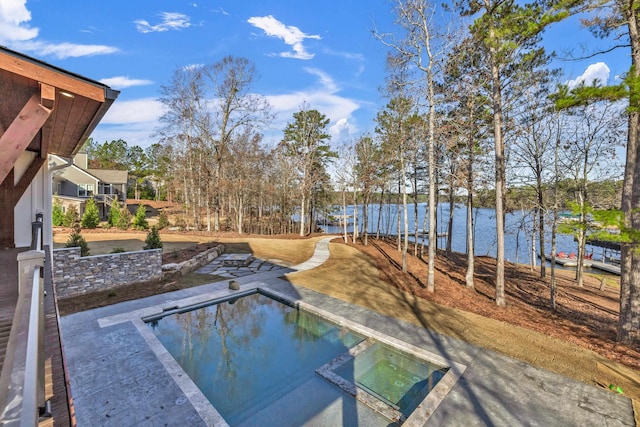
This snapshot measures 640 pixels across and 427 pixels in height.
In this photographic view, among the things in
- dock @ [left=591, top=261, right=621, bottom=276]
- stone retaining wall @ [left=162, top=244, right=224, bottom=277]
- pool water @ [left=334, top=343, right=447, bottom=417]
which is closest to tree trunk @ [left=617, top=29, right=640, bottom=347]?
pool water @ [left=334, top=343, right=447, bottom=417]

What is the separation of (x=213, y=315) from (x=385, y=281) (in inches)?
262

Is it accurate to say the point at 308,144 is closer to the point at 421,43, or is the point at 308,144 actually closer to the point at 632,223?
the point at 421,43

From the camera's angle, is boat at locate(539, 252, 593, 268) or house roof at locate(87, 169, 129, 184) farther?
→ house roof at locate(87, 169, 129, 184)

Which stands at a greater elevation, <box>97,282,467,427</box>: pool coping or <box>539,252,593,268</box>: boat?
<box>97,282,467,427</box>: pool coping

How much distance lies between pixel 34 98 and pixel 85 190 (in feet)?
103

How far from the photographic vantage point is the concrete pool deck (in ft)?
14.1

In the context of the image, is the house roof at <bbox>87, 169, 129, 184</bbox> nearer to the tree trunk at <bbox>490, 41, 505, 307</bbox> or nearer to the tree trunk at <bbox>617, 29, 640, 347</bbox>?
the tree trunk at <bbox>490, 41, 505, 307</bbox>

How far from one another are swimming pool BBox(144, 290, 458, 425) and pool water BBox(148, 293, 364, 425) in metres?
0.02

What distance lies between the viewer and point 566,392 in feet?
16.4

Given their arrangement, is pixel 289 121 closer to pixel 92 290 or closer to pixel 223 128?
pixel 223 128

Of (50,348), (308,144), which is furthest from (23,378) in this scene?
(308,144)

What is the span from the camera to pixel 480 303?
29.6 feet

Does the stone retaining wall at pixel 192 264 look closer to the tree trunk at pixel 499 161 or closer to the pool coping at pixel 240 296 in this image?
the pool coping at pixel 240 296

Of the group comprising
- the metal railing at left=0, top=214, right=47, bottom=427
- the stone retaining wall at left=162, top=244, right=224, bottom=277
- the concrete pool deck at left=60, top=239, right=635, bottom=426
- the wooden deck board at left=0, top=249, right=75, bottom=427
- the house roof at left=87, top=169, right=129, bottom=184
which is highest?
the house roof at left=87, top=169, right=129, bottom=184
